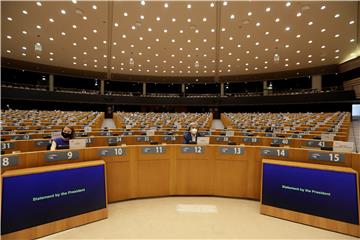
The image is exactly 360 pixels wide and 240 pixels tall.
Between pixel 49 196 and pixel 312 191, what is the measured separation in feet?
12.6

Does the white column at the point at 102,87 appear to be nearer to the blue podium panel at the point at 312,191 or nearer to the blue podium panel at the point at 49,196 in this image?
the blue podium panel at the point at 49,196

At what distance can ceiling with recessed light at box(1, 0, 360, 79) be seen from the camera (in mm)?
12039

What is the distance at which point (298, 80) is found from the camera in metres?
26.2

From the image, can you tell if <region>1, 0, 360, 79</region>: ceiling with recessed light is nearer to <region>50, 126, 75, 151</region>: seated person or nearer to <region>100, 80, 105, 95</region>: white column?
<region>100, 80, 105, 95</region>: white column

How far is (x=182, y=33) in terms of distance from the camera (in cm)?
1548

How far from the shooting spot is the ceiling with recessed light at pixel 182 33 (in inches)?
474

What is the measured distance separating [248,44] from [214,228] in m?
17.0

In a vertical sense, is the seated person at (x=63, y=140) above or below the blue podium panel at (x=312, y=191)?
above

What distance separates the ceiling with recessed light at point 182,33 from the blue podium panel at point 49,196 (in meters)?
11.3

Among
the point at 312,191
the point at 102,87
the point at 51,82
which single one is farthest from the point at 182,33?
the point at 51,82

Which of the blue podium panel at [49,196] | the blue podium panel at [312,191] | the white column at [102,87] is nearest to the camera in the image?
the blue podium panel at [49,196]

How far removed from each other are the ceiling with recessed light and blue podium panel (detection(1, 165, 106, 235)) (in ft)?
37.1

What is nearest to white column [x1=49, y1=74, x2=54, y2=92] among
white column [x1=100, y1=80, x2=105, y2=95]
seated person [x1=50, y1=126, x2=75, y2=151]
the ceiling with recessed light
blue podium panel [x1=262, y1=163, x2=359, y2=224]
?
the ceiling with recessed light

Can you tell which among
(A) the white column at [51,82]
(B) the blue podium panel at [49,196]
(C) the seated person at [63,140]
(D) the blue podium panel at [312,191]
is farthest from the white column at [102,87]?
(D) the blue podium panel at [312,191]
